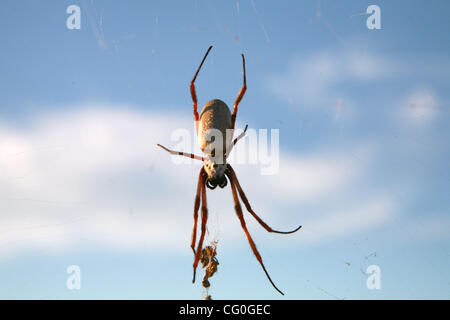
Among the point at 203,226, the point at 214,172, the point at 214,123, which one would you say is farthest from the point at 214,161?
the point at 203,226

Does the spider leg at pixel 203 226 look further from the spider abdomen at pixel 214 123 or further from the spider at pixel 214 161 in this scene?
the spider abdomen at pixel 214 123

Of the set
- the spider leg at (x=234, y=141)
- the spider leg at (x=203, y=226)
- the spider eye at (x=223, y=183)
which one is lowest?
the spider leg at (x=203, y=226)

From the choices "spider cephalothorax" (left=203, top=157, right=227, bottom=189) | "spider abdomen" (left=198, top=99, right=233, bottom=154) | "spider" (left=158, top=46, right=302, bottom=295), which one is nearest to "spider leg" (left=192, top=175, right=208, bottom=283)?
"spider" (left=158, top=46, right=302, bottom=295)

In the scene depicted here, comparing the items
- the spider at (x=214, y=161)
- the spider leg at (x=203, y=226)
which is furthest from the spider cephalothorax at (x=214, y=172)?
the spider leg at (x=203, y=226)

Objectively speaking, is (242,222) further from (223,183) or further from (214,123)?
(214,123)

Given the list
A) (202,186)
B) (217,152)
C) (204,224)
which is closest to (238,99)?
(217,152)
